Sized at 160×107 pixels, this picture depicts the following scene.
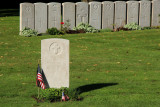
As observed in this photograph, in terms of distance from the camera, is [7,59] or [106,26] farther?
[106,26]

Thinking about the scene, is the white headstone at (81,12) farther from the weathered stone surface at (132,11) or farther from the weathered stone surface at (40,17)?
the weathered stone surface at (132,11)

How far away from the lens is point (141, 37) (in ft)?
62.1

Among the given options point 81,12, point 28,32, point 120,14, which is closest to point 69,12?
point 81,12

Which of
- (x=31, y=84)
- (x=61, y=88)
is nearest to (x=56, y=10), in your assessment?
(x=31, y=84)

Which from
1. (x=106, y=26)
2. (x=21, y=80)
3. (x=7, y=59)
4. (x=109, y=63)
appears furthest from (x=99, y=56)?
(x=106, y=26)

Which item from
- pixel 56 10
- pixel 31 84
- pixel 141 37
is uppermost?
pixel 56 10

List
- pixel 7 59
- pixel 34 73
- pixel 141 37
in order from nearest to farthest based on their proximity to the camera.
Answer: pixel 34 73, pixel 7 59, pixel 141 37

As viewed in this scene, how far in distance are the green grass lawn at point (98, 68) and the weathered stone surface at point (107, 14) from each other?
1.52 m

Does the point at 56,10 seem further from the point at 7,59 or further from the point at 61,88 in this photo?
the point at 61,88

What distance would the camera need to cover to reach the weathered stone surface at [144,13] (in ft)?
72.6

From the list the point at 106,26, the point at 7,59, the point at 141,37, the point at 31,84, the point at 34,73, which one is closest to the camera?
the point at 31,84

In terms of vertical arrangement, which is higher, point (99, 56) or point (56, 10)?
point (56, 10)

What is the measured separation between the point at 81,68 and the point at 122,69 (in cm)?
127

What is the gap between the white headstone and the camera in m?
20.7
